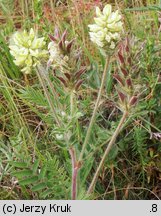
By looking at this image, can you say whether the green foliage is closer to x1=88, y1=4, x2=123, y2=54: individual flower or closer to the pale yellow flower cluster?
the pale yellow flower cluster

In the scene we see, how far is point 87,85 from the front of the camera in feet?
6.93

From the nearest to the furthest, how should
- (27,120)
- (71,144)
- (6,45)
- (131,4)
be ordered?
(71,144) → (27,120) → (6,45) → (131,4)

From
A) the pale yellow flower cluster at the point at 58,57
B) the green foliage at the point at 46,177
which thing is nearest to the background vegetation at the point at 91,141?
the green foliage at the point at 46,177

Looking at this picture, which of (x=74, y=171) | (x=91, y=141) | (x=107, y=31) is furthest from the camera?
(x=91, y=141)

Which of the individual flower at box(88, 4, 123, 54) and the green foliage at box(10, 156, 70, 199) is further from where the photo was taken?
the green foliage at box(10, 156, 70, 199)

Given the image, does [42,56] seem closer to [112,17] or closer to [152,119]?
[112,17]

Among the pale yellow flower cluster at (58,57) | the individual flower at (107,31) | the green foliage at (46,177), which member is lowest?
the green foliage at (46,177)

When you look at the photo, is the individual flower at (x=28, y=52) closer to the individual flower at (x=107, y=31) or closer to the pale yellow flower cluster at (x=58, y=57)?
the pale yellow flower cluster at (x=58, y=57)

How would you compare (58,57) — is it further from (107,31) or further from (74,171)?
(74,171)

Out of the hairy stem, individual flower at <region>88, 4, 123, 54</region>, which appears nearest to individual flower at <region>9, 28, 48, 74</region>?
individual flower at <region>88, 4, 123, 54</region>

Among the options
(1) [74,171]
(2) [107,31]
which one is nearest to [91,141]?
(1) [74,171]

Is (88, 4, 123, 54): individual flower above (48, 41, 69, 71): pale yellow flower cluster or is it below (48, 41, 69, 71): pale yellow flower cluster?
above
